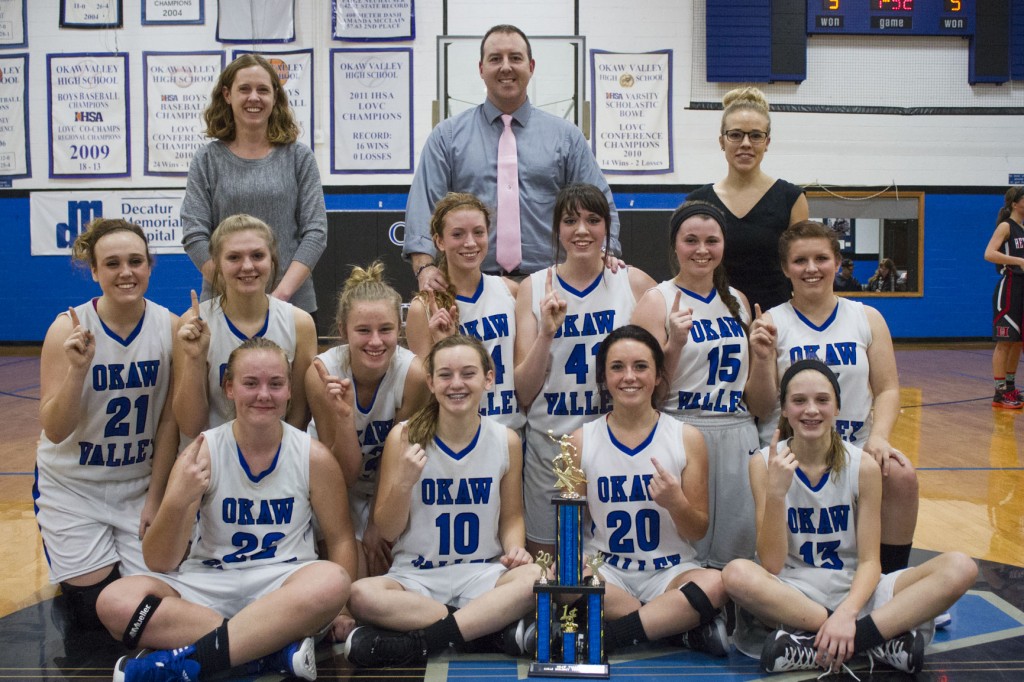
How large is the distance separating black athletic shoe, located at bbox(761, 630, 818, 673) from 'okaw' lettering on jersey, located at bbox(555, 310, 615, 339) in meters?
1.17

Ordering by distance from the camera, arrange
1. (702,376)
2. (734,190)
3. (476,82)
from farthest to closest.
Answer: (476,82)
(734,190)
(702,376)

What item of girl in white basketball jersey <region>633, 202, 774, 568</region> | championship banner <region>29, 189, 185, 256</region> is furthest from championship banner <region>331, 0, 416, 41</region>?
girl in white basketball jersey <region>633, 202, 774, 568</region>

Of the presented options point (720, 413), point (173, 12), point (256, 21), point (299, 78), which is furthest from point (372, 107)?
point (720, 413)

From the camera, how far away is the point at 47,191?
32.6 feet

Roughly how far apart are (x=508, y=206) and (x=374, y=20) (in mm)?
7091

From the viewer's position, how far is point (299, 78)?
968cm

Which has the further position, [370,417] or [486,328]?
[486,328]

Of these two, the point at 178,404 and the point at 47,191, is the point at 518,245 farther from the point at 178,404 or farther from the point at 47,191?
the point at 47,191

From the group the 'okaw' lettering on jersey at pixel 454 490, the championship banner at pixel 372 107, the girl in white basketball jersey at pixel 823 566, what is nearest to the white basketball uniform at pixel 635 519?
the girl in white basketball jersey at pixel 823 566

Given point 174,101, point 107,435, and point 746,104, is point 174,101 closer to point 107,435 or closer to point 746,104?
point 107,435

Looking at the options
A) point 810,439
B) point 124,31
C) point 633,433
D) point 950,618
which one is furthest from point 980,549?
point 124,31

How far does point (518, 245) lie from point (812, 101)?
7.73 metres

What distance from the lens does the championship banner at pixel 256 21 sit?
9609mm

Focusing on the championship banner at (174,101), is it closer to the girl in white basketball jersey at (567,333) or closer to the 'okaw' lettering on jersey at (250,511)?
the girl in white basketball jersey at (567,333)
